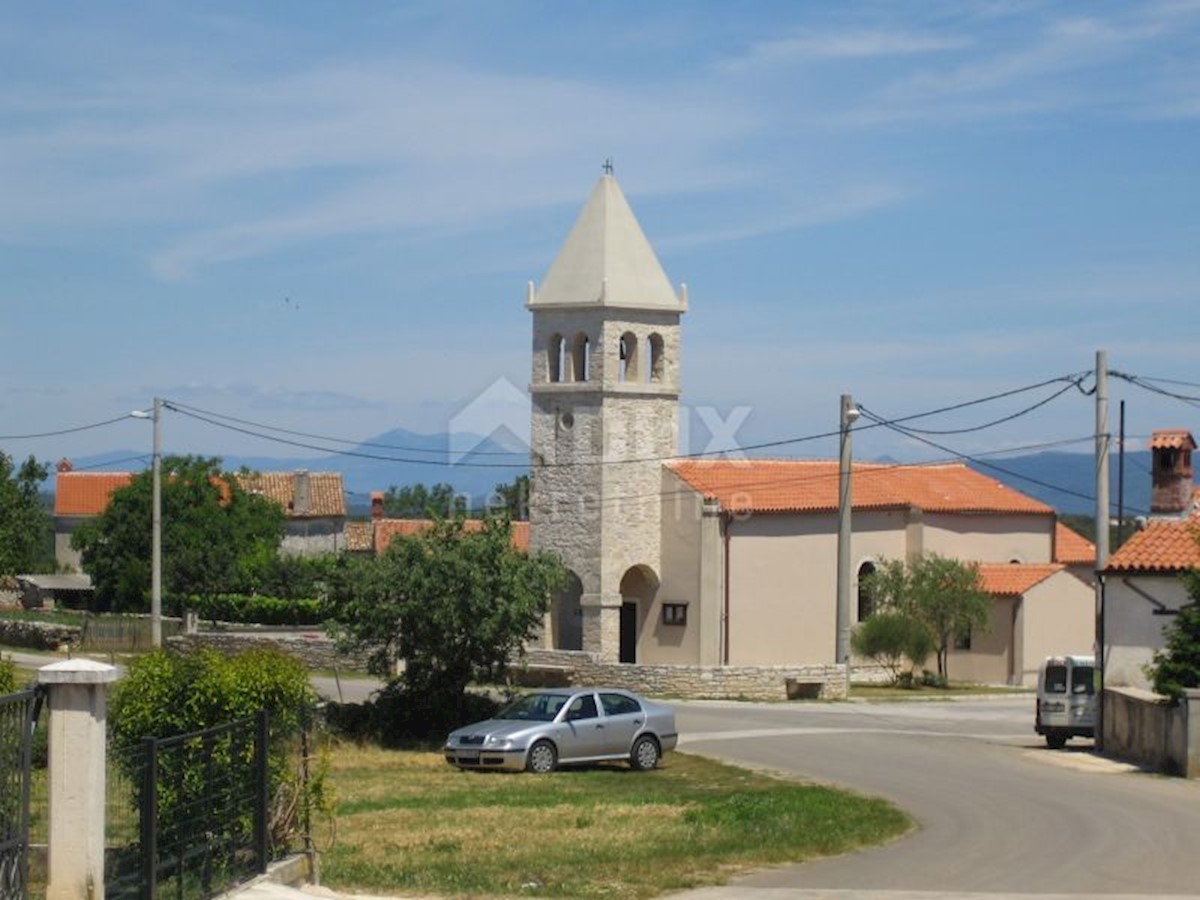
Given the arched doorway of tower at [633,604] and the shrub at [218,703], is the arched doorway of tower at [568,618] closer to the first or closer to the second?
the arched doorway of tower at [633,604]

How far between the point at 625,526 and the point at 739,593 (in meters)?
3.95

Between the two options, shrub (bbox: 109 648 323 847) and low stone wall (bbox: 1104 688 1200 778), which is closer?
shrub (bbox: 109 648 323 847)

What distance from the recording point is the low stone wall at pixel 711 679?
5028 cm

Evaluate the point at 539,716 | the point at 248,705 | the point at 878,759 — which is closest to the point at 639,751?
the point at 539,716

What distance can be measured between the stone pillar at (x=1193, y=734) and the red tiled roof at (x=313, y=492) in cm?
7661

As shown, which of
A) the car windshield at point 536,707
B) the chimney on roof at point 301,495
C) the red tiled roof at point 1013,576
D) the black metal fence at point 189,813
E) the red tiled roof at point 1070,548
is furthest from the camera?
the chimney on roof at point 301,495

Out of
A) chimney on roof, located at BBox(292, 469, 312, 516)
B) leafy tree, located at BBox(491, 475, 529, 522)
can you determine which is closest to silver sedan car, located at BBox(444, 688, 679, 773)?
leafy tree, located at BBox(491, 475, 529, 522)

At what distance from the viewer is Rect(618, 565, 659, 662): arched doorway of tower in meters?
59.1

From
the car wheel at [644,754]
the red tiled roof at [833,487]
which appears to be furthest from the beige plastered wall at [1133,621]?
the red tiled roof at [833,487]

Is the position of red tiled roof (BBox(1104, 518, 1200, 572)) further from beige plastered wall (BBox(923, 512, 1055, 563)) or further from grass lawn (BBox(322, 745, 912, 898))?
beige plastered wall (BBox(923, 512, 1055, 563))

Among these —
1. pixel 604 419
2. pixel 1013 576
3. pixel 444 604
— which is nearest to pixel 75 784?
pixel 444 604

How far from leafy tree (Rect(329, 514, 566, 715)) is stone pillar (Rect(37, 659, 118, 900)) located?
76.4ft

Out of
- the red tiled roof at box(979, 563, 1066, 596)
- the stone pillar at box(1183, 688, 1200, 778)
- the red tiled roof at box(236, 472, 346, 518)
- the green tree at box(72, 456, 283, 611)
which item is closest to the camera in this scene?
the stone pillar at box(1183, 688, 1200, 778)

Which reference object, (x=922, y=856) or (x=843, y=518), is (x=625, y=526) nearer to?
(x=843, y=518)
